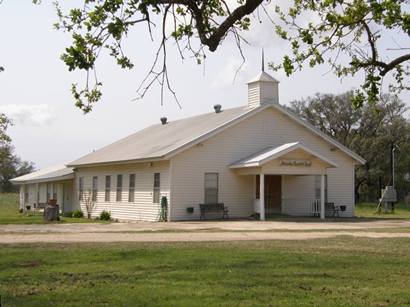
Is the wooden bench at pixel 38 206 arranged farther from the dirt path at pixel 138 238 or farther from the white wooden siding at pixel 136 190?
A: the dirt path at pixel 138 238

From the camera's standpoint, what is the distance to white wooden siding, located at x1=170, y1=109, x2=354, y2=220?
31250 millimetres

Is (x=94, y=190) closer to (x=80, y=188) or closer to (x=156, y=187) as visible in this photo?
(x=80, y=188)

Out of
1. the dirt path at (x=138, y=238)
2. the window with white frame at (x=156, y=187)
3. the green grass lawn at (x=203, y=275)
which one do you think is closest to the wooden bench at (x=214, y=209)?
the window with white frame at (x=156, y=187)

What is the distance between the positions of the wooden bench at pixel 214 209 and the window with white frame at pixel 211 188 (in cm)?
46

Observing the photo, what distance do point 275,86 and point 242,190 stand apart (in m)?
5.75

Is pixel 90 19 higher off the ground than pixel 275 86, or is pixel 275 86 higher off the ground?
pixel 275 86

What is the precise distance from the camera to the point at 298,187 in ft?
115

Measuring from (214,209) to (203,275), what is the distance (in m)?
20.9

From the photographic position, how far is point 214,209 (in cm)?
3170

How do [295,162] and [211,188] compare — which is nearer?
[295,162]

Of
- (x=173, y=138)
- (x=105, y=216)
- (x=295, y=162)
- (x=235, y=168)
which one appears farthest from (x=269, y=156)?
(x=105, y=216)

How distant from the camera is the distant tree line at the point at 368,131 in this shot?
62.2 meters

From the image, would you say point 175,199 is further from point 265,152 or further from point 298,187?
point 298,187

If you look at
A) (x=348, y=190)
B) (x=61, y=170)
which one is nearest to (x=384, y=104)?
(x=348, y=190)
